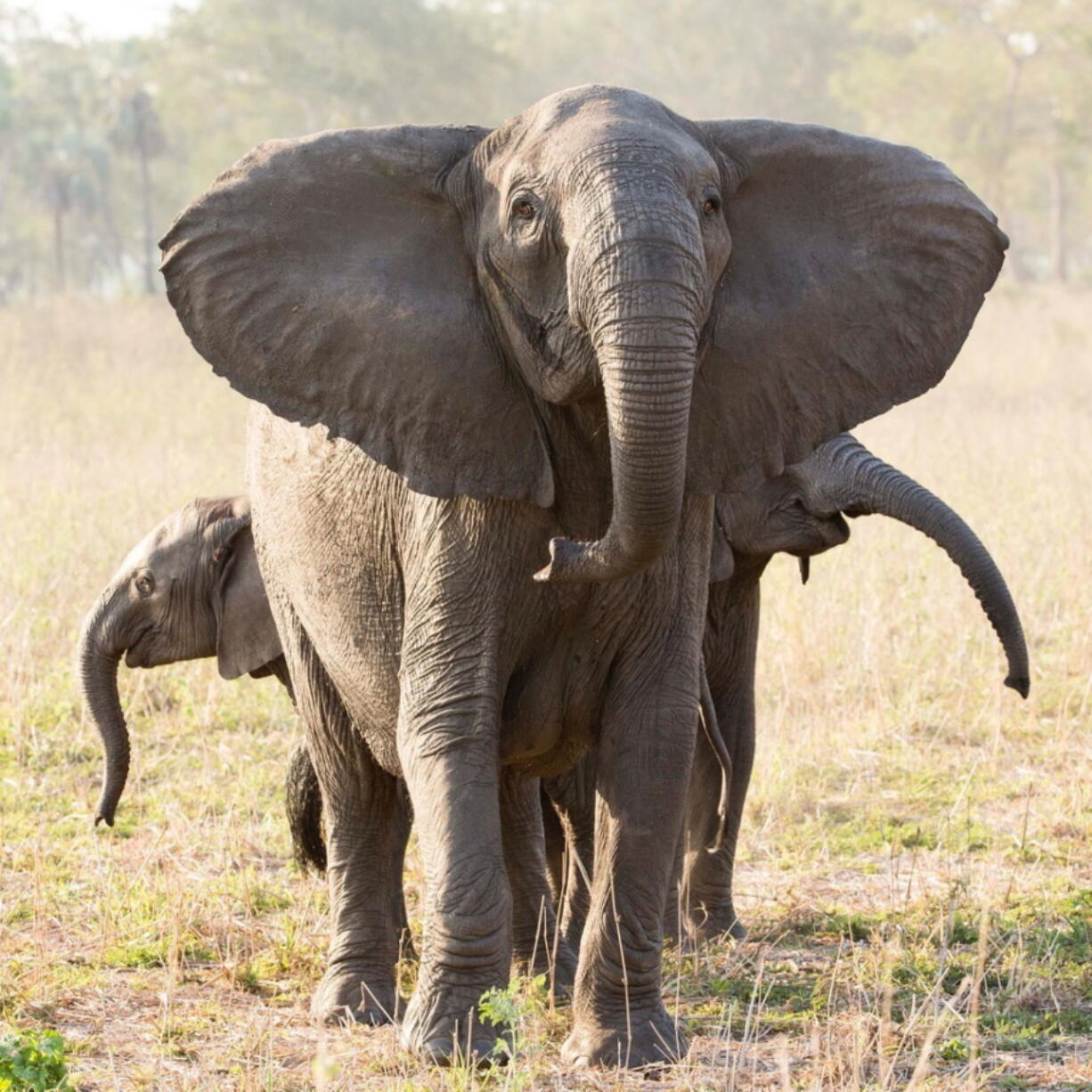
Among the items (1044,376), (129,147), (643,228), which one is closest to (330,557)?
(643,228)

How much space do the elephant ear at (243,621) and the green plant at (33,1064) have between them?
2.08m

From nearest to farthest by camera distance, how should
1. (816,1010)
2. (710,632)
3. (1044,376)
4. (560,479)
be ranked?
(560,479)
(816,1010)
(710,632)
(1044,376)

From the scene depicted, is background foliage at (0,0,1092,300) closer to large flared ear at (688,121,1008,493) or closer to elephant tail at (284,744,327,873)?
elephant tail at (284,744,327,873)

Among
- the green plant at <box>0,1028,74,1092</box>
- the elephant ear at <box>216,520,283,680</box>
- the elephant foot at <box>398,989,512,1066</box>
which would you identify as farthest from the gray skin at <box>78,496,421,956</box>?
the green plant at <box>0,1028,74,1092</box>

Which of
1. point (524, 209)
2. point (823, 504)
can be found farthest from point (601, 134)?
point (823, 504)

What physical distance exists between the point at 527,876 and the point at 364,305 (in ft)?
5.84

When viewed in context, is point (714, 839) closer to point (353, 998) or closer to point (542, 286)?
point (353, 998)

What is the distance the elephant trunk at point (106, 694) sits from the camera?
5.80 m

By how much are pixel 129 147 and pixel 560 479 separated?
4127 centimetres

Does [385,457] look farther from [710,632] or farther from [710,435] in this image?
[710,632]

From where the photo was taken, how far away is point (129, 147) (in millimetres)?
43375

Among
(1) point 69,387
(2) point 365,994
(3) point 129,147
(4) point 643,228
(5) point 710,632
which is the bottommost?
(2) point 365,994

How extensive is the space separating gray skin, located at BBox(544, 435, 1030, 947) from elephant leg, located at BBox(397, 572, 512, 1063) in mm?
1137

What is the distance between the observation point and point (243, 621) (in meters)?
5.76
